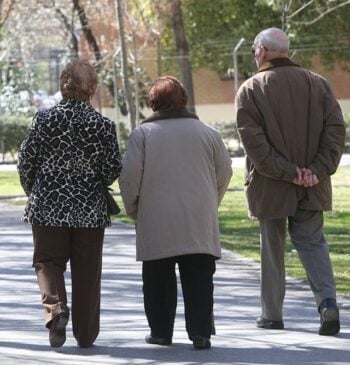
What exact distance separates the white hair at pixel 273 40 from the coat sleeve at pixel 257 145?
329 mm

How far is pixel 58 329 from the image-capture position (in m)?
7.82

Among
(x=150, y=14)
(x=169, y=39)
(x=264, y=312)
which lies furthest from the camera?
(x=169, y=39)

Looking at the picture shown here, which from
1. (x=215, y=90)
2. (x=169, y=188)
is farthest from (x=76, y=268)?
(x=215, y=90)

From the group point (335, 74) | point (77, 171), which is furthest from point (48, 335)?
point (335, 74)

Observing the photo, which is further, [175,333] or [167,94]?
[175,333]

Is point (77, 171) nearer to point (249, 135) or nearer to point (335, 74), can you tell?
point (249, 135)

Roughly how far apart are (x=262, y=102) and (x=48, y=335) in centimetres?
199

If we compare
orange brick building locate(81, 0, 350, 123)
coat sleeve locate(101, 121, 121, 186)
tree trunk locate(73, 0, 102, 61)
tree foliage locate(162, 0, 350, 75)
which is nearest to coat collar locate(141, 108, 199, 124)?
coat sleeve locate(101, 121, 121, 186)

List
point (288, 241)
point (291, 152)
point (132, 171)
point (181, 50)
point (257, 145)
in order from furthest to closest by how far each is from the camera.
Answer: point (181, 50) → point (288, 241) → point (291, 152) → point (257, 145) → point (132, 171)

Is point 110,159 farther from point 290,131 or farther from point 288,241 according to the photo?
point 288,241

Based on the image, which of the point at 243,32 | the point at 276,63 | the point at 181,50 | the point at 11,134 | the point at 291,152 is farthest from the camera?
the point at 243,32

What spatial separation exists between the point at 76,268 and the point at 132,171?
0.68m

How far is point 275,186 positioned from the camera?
8.41m

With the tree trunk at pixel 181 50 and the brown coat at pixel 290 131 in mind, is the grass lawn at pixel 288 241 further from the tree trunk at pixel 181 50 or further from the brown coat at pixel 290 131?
the tree trunk at pixel 181 50
